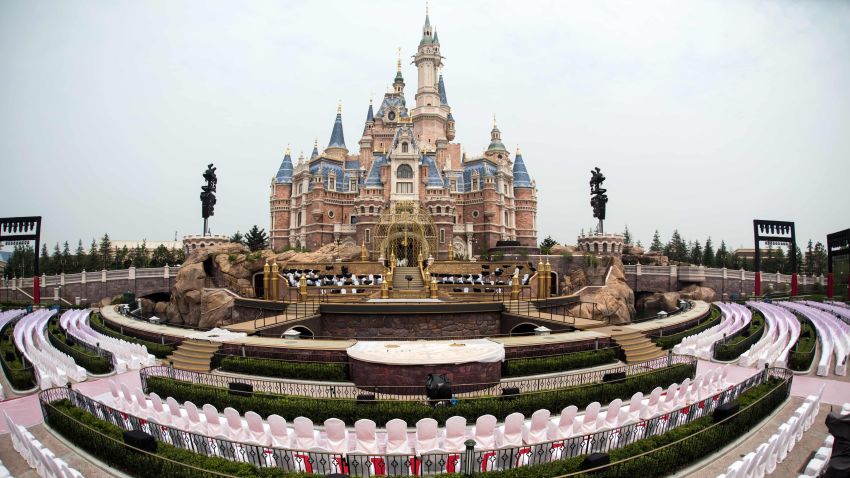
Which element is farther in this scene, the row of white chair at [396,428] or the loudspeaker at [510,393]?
the loudspeaker at [510,393]

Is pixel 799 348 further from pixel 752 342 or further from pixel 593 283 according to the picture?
pixel 593 283

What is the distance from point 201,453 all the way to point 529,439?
7.15 meters

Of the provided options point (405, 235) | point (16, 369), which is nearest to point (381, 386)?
point (16, 369)

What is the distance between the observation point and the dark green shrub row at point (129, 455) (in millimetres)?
8172

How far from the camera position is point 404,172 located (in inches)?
2149

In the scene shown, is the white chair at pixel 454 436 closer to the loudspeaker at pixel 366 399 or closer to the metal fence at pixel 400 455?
the metal fence at pixel 400 455

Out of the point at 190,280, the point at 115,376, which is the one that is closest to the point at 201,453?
the point at 115,376

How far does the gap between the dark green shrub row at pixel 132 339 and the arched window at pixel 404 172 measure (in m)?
33.8


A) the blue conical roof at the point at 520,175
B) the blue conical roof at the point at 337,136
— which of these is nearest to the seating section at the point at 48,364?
the blue conical roof at the point at 337,136

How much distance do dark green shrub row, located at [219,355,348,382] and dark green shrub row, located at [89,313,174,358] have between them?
5346 mm

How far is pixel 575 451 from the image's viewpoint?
372 inches

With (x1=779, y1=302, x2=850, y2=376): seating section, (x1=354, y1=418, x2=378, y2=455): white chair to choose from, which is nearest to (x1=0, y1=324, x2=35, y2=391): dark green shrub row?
(x1=354, y1=418, x2=378, y2=455): white chair

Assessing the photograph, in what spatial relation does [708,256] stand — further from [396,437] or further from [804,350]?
[396,437]

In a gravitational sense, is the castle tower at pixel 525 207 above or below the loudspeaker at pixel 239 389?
above
